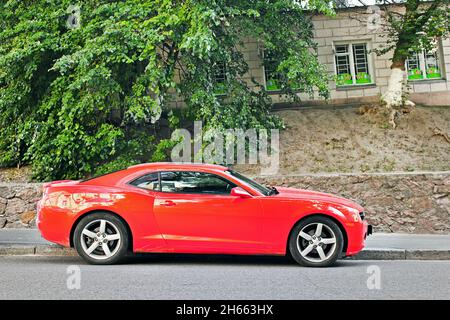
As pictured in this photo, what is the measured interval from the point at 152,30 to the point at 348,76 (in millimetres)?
10418

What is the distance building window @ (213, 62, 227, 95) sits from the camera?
13.7 m

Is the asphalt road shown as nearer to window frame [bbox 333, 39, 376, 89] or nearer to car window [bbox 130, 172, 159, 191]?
car window [bbox 130, 172, 159, 191]

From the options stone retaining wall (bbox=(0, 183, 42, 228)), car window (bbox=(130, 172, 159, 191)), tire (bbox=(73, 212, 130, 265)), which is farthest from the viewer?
stone retaining wall (bbox=(0, 183, 42, 228))

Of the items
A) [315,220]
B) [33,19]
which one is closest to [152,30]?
[33,19]

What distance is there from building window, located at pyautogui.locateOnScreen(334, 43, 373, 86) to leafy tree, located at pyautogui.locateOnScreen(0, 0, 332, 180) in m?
6.70

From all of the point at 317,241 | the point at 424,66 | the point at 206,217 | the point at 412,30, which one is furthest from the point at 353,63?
the point at 206,217

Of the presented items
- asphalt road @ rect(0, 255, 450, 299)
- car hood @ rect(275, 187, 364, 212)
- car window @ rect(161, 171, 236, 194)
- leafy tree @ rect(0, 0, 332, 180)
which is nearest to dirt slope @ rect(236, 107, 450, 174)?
leafy tree @ rect(0, 0, 332, 180)

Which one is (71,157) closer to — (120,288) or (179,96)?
(179,96)

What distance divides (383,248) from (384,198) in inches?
107

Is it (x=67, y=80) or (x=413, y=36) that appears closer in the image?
(x=67, y=80)

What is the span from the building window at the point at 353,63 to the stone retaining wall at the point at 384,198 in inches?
389

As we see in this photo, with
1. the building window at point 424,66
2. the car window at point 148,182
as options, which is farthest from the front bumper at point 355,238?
the building window at point 424,66

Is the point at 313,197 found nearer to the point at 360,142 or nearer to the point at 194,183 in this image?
the point at 194,183
